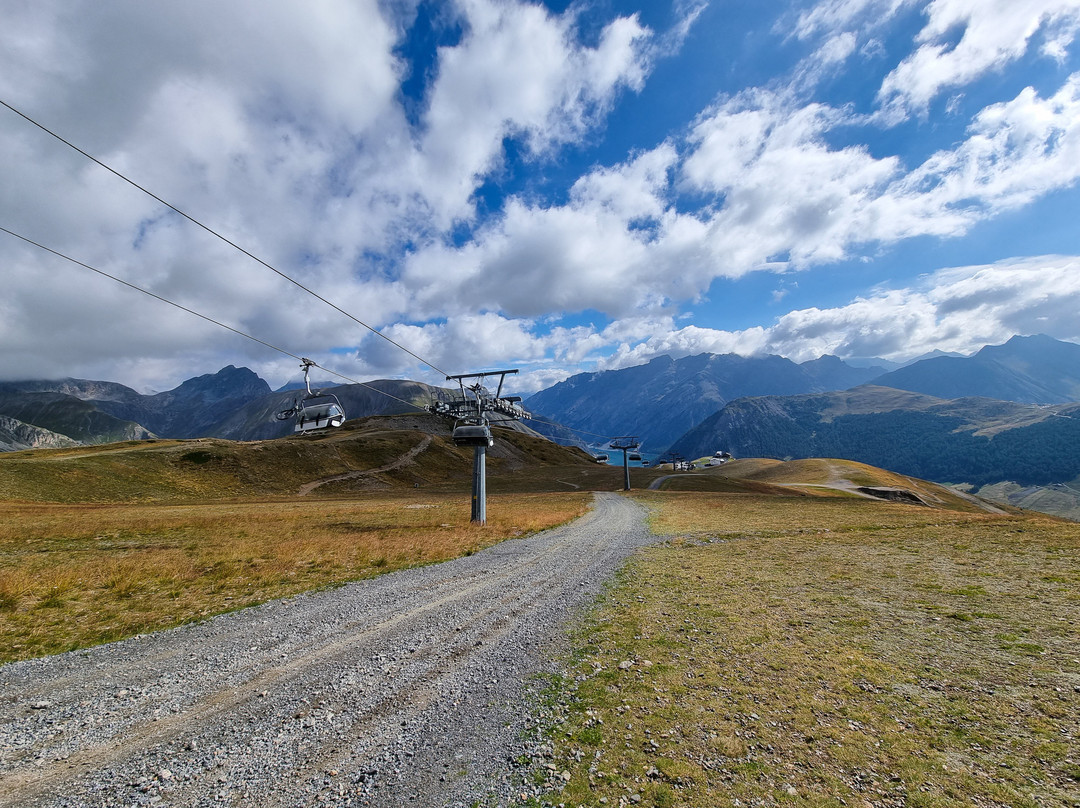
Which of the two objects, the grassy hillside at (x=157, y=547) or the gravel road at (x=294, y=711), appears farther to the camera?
the grassy hillside at (x=157, y=547)

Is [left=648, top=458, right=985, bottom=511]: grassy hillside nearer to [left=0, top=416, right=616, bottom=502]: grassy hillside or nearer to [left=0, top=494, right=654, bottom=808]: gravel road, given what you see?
[left=0, top=416, right=616, bottom=502]: grassy hillside

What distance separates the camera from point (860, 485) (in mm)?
88500

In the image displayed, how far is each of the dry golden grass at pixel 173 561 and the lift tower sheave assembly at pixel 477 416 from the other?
250cm

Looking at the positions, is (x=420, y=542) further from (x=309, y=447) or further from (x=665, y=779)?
(x=309, y=447)

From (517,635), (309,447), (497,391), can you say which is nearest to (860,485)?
(497,391)

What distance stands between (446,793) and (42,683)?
9233 mm

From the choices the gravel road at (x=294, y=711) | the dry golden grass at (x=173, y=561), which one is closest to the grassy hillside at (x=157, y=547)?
the dry golden grass at (x=173, y=561)

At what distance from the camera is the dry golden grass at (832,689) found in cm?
574

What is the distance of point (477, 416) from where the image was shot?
A: 37312 mm

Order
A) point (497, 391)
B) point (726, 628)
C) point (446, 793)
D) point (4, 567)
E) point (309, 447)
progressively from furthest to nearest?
point (309, 447), point (497, 391), point (4, 567), point (726, 628), point (446, 793)

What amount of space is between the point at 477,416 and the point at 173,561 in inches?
862

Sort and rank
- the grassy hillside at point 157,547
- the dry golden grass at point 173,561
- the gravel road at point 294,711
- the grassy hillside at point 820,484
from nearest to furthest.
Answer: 1. the gravel road at point 294,711
2. the dry golden grass at point 173,561
3. the grassy hillside at point 157,547
4. the grassy hillside at point 820,484

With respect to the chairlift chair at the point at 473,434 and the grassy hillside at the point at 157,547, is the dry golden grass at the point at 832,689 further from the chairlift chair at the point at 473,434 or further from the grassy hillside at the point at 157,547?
the chairlift chair at the point at 473,434

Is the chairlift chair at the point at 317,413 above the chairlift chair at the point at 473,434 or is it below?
above
